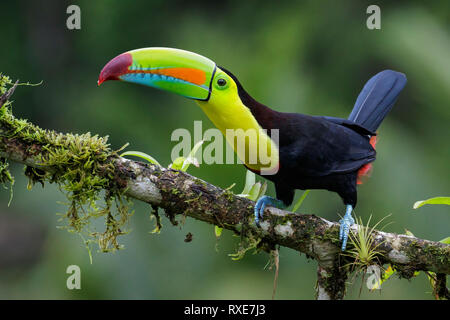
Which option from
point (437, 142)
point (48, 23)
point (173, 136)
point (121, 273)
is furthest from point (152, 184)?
point (48, 23)

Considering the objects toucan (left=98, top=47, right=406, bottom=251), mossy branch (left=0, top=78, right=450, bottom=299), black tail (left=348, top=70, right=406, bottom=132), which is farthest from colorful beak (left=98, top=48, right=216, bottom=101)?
black tail (left=348, top=70, right=406, bottom=132)

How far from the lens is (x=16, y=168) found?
21.3ft

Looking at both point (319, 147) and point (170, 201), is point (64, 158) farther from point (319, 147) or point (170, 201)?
point (319, 147)

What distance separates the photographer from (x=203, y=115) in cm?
457

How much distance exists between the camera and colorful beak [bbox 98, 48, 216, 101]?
2857mm

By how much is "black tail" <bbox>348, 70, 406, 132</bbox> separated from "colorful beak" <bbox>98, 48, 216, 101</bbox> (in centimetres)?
129

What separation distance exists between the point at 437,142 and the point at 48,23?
527 centimetres

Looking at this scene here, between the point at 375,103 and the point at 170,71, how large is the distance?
1.52m
